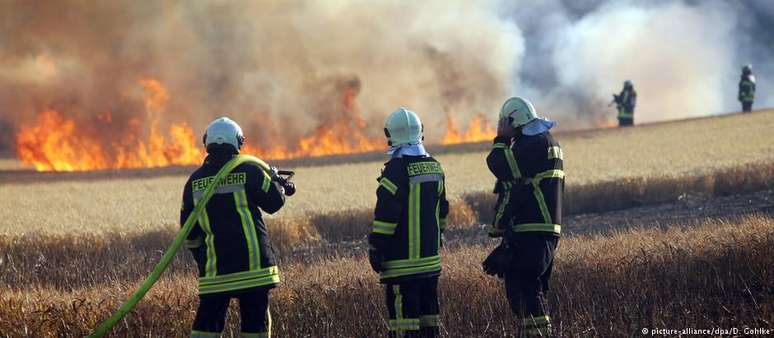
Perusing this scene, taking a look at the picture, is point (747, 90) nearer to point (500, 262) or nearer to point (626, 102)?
point (626, 102)

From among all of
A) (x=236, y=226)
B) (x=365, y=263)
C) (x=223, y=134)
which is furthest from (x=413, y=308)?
(x=365, y=263)

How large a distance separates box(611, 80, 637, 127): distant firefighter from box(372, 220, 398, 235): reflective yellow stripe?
26.3 m

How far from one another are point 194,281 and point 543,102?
48.7 metres

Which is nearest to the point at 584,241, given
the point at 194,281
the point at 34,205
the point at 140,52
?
the point at 194,281

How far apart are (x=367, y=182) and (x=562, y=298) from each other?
12.3 m

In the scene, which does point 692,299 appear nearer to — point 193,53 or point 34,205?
point 34,205

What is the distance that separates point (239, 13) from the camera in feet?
117

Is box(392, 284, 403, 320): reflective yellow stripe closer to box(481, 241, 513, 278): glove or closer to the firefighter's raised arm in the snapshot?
box(481, 241, 513, 278): glove

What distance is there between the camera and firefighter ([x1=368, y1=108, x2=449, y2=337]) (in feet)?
21.6

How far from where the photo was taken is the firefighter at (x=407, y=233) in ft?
21.6

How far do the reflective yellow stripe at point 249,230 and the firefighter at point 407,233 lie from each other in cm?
83

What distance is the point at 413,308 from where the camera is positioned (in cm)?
666

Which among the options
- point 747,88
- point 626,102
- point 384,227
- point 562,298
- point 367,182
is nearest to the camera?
point 384,227

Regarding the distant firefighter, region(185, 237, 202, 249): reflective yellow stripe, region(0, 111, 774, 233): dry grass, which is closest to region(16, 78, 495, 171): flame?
region(0, 111, 774, 233): dry grass
